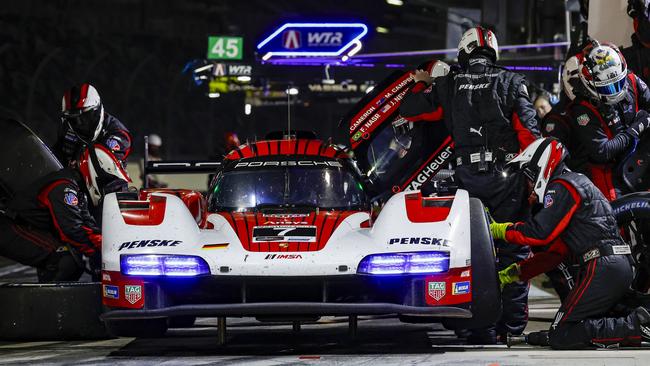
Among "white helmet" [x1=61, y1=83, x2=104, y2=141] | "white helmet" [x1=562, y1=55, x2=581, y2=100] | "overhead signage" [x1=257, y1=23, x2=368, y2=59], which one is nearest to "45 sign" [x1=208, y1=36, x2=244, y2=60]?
"overhead signage" [x1=257, y1=23, x2=368, y2=59]

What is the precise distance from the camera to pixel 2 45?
28.1 meters

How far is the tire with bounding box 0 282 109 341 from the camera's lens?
830 cm

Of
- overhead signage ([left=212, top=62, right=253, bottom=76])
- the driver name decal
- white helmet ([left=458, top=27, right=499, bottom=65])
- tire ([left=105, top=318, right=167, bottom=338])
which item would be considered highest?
overhead signage ([left=212, top=62, right=253, bottom=76])

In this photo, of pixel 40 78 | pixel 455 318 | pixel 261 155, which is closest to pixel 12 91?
pixel 40 78

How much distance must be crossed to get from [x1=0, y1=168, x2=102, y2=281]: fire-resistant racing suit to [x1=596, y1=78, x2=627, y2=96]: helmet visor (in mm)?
3883

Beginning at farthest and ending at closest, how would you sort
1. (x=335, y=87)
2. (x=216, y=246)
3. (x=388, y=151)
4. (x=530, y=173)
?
(x=335, y=87), (x=388, y=151), (x=530, y=173), (x=216, y=246)

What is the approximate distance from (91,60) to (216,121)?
3.82m

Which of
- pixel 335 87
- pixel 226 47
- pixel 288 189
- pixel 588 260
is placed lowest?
pixel 588 260

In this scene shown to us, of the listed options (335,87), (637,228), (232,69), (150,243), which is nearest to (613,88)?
(637,228)

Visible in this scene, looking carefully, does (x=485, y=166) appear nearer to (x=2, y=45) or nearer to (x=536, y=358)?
(x=536, y=358)

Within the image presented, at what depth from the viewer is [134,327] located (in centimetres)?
757

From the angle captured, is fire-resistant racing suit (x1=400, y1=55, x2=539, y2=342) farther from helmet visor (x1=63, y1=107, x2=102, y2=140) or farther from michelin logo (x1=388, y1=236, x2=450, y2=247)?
helmet visor (x1=63, y1=107, x2=102, y2=140)

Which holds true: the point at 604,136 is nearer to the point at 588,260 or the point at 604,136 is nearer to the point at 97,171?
the point at 588,260

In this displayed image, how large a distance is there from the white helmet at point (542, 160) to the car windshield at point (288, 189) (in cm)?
133
